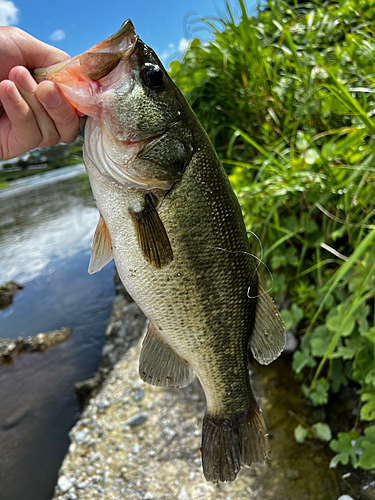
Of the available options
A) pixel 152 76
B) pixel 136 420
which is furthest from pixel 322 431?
pixel 152 76

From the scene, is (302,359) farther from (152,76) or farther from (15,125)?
(15,125)

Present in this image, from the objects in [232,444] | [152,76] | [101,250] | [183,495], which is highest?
[152,76]

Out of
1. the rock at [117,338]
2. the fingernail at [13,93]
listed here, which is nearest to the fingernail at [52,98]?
the fingernail at [13,93]

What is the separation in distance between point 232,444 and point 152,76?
122 centimetres

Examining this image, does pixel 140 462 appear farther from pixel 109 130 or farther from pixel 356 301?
pixel 109 130

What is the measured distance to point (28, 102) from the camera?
3.45 ft

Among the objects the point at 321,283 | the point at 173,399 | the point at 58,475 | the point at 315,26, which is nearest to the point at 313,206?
the point at 321,283

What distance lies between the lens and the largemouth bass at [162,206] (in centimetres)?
94

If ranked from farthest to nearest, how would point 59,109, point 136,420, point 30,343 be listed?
1. point 30,343
2. point 136,420
3. point 59,109

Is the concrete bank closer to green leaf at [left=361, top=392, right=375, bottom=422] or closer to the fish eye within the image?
green leaf at [left=361, top=392, right=375, bottom=422]

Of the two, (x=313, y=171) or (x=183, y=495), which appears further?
(x=313, y=171)

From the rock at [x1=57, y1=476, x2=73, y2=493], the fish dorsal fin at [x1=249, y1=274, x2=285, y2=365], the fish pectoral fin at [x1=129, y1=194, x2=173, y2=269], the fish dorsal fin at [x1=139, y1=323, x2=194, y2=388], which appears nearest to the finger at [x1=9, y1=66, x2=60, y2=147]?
the fish pectoral fin at [x1=129, y1=194, x2=173, y2=269]

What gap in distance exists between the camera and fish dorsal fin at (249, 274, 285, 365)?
115 centimetres

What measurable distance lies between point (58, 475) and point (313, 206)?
99.5 inches
